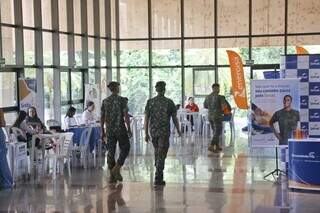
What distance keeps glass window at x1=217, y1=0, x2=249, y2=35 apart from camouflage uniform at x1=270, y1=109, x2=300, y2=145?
872 centimetres

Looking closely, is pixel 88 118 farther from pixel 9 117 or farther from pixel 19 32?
pixel 19 32

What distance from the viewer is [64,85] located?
13742 millimetres

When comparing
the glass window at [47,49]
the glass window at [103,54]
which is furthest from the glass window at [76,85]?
the glass window at [103,54]

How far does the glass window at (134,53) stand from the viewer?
56.0ft

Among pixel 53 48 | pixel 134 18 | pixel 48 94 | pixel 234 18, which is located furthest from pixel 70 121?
pixel 234 18

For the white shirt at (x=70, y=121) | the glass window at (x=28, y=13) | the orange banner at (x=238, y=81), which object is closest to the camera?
the white shirt at (x=70, y=121)

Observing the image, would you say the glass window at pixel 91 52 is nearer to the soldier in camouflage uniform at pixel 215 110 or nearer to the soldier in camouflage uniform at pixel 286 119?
the soldier in camouflage uniform at pixel 215 110

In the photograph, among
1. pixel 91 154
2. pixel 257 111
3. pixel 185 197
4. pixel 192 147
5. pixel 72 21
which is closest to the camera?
pixel 185 197

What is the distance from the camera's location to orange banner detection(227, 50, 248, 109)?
14.7 metres

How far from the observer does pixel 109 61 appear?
54.3 feet

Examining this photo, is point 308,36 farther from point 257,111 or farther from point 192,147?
point 257,111

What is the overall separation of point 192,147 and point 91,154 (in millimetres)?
2578

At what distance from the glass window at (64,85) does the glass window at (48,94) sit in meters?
0.50

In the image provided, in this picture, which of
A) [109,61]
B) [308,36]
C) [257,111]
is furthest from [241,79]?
[257,111]
